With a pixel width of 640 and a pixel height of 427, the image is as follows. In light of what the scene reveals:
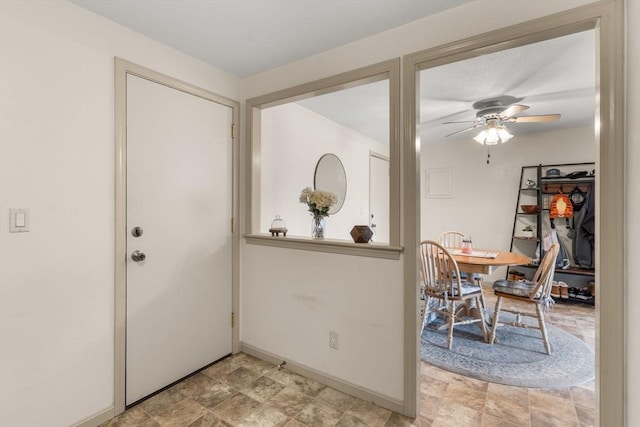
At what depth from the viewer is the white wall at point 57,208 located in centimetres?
141

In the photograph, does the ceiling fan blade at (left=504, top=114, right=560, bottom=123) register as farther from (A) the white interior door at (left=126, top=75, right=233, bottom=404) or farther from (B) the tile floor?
(A) the white interior door at (left=126, top=75, right=233, bottom=404)

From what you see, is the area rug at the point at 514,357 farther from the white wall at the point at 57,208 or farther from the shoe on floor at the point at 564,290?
the white wall at the point at 57,208

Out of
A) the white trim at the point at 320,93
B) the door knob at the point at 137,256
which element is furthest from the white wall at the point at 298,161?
the door knob at the point at 137,256

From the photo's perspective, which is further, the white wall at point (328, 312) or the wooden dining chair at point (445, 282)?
the wooden dining chair at point (445, 282)

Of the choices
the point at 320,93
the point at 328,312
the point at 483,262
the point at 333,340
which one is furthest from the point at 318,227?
the point at 483,262

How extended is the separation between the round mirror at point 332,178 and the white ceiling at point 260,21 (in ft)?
5.13

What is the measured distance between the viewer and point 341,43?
197 centimetres

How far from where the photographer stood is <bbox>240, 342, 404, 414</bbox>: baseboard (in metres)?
1.83

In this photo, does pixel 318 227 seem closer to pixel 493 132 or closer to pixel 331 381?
pixel 331 381

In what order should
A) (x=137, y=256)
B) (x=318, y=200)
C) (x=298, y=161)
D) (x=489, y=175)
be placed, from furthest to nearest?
1. (x=489, y=175)
2. (x=298, y=161)
3. (x=318, y=200)
4. (x=137, y=256)

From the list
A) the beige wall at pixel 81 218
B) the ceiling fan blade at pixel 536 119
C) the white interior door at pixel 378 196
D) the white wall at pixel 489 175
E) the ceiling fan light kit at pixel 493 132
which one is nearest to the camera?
the beige wall at pixel 81 218

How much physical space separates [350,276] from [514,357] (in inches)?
66.2

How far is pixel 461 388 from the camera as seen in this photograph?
2.08 metres

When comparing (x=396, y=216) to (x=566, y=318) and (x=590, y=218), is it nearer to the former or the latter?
(x=566, y=318)
